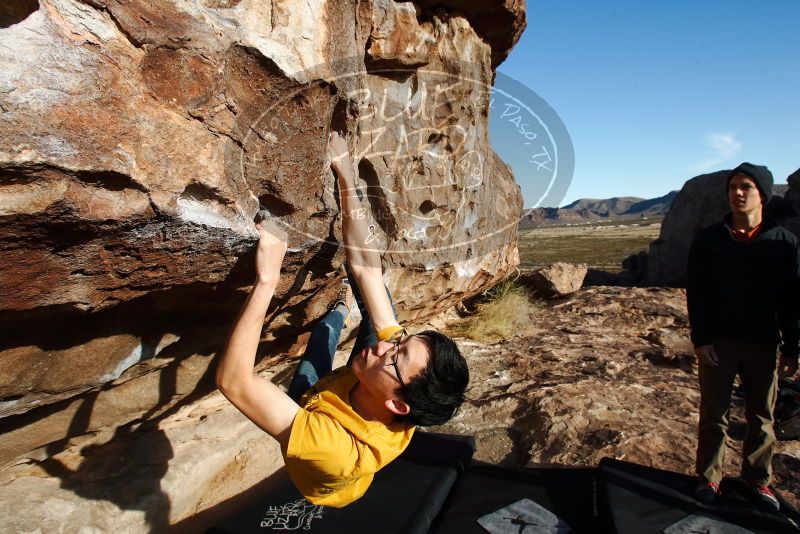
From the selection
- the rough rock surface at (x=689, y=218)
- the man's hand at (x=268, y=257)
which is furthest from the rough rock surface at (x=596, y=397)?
the rough rock surface at (x=689, y=218)

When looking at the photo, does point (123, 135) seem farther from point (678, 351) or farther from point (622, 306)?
point (622, 306)

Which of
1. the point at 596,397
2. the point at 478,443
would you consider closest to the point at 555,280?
the point at 596,397

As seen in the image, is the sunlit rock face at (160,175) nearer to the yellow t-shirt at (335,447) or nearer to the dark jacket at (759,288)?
the yellow t-shirt at (335,447)

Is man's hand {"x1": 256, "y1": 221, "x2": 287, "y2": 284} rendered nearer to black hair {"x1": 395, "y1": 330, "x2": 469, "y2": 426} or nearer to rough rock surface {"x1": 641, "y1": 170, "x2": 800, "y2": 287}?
black hair {"x1": 395, "y1": 330, "x2": 469, "y2": 426}

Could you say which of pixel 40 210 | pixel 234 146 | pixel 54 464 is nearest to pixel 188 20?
pixel 234 146

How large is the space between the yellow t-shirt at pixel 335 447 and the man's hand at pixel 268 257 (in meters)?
0.47

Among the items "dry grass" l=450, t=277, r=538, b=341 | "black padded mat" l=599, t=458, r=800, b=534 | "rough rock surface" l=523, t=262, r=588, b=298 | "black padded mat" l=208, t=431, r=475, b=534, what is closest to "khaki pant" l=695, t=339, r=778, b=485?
"black padded mat" l=599, t=458, r=800, b=534

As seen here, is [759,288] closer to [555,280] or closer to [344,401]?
[344,401]

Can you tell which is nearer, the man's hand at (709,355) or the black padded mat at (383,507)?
the black padded mat at (383,507)

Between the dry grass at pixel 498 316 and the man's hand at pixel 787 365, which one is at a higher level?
the man's hand at pixel 787 365

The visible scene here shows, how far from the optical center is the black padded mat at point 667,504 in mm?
2553

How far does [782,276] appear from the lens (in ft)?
8.79

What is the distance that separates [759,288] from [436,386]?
2.08 meters

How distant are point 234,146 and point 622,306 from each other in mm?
6295
